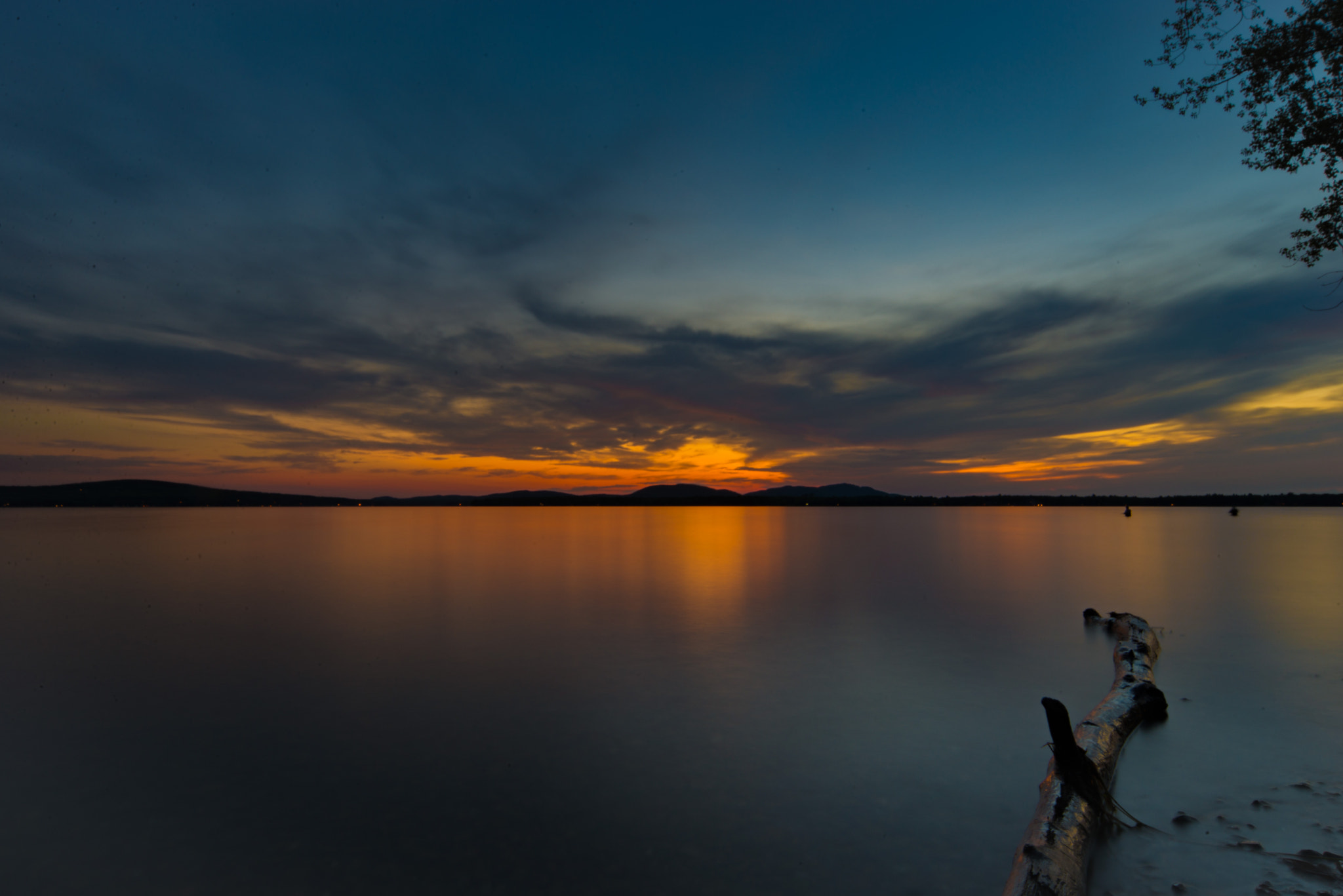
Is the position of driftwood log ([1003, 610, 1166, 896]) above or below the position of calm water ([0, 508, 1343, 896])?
above

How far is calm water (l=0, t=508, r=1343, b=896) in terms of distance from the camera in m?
6.47

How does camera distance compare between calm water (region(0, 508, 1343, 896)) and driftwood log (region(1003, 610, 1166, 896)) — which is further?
calm water (region(0, 508, 1343, 896))

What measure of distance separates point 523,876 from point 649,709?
515cm

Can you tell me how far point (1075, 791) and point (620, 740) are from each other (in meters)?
6.00

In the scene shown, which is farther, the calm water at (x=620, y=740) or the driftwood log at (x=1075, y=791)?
the calm water at (x=620, y=740)

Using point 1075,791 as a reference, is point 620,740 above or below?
below

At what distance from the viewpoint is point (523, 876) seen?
625 centimetres

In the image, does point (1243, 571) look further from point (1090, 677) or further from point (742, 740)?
point (742, 740)

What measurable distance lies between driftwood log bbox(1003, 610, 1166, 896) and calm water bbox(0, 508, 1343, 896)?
0.36m

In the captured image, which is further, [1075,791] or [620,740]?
[620,740]

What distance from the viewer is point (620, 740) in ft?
32.3

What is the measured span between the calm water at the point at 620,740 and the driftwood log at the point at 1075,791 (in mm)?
362

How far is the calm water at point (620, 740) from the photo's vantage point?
647 cm

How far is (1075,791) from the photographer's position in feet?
22.6
